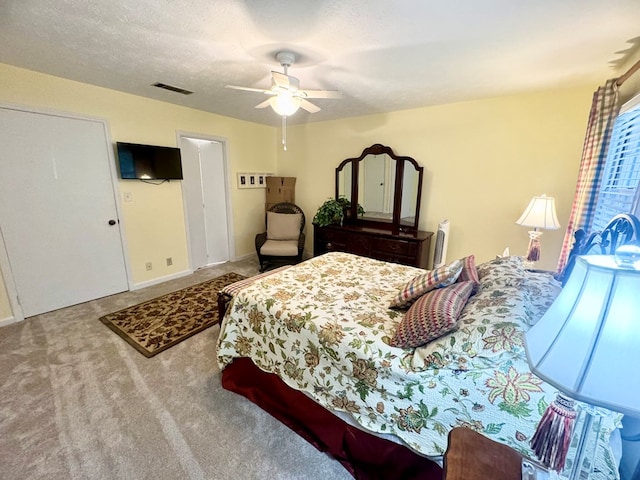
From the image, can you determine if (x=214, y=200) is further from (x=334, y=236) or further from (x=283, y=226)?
(x=334, y=236)

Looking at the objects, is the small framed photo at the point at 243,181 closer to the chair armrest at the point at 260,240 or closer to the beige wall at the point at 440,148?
the beige wall at the point at 440,148

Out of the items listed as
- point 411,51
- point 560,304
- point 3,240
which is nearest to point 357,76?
point 411,51

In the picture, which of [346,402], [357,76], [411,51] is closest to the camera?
[346,402]

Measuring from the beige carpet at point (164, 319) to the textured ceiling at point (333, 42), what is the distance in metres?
2.36

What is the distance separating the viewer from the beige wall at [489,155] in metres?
2.74

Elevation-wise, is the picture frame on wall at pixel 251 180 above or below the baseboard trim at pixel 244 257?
above

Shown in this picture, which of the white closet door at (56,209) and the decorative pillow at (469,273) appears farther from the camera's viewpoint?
the white closet door at (56,209)

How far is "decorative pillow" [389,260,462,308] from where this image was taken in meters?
1.62

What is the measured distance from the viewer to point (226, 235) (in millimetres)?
4609

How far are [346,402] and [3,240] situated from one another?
3472 millimetres

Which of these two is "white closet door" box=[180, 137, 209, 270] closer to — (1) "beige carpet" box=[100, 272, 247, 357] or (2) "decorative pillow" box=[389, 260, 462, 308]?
(1) "beige carpet" box=[100, 272, 247, 357]

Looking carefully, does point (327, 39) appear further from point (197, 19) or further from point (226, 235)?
point (226, 235)

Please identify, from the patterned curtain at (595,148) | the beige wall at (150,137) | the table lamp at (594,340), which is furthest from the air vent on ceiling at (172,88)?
the patterned curtain at (595,148)

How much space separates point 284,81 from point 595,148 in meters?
2.48
